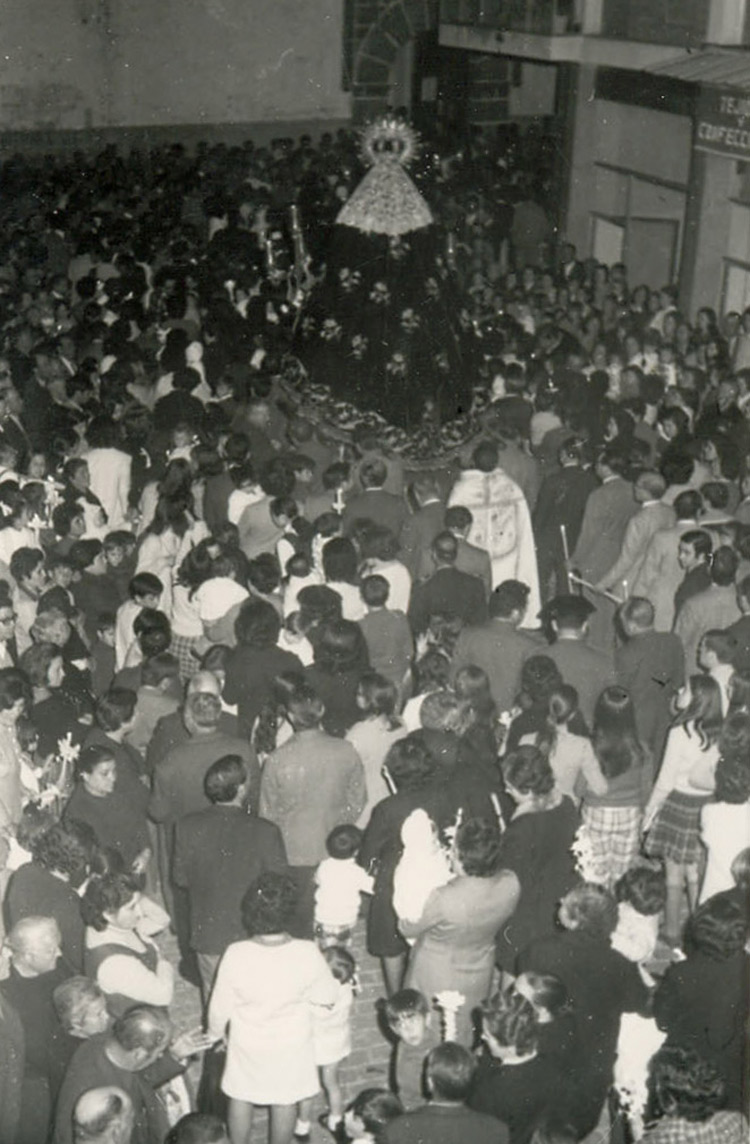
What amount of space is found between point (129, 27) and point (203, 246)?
11.2 metres

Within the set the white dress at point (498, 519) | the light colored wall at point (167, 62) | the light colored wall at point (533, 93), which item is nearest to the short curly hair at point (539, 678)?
the white dress at point (498, 519)

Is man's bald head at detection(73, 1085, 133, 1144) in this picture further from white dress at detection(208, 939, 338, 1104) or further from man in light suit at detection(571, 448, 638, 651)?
man in light suit at detection(571, 448, 638, 651)

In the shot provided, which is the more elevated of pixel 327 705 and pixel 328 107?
pixel 328 107

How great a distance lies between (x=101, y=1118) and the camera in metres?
4.28

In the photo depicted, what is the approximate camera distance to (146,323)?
13.6 m

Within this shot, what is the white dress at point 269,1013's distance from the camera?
5.08 m

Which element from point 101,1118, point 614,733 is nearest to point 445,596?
point 614,733

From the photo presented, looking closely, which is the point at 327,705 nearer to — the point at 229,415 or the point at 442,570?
the point at 442,570

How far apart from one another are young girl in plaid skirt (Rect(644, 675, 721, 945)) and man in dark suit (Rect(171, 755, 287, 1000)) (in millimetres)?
1938

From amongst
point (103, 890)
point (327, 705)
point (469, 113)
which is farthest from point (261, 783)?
point (469, 113)

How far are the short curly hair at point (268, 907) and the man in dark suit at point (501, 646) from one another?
97.1 inches

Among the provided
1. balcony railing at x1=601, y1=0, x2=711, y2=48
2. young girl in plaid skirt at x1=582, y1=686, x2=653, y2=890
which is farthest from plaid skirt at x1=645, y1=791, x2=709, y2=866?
balcony railing at x1=601, y1=0, x2=711, y2=48

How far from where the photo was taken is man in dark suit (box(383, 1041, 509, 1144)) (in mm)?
4328

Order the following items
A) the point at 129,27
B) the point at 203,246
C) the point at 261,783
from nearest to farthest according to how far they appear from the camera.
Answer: the point at 261,783 < the point at 203,246 < the point at 129,27
